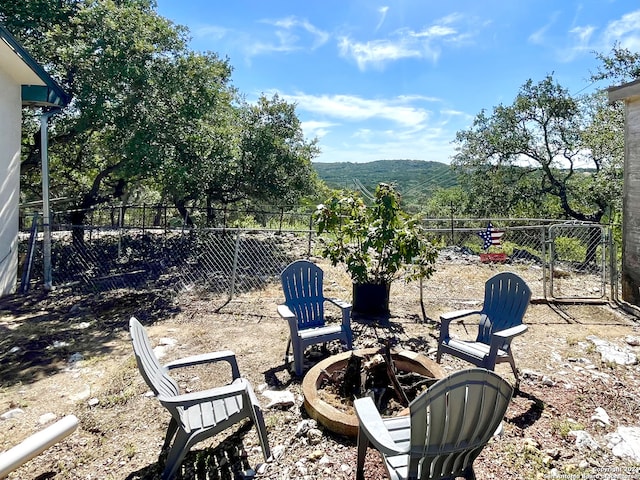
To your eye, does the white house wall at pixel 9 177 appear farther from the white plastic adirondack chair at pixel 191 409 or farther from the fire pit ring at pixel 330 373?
the fire pit ring at pixel 330 373

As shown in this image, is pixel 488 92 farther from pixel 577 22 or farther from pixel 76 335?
pixel 76 335

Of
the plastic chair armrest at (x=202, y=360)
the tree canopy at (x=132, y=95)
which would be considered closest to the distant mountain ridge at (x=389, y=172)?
the tree canopy at (x=132, y=95)

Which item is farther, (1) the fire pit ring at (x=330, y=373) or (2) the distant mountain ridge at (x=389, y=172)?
(2) the distant mountain ridge at (x=389, y=172)

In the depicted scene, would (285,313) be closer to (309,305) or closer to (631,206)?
(309,305)

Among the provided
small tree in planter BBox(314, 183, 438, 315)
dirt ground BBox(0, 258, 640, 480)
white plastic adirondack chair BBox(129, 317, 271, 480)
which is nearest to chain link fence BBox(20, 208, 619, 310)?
dirt ground BBox(0, 258, 640, 480)

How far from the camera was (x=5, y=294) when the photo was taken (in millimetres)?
6082

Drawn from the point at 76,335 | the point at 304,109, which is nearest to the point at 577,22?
the point at 304,109

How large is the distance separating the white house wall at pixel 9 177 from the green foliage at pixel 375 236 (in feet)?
18.2

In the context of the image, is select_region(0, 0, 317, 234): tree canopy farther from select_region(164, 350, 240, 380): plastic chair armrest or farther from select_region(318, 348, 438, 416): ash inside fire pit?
select_region(318, 348, 438, 416): ash inside fire pit

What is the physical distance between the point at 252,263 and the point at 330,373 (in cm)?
591

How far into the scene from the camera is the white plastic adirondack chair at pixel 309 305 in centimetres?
353

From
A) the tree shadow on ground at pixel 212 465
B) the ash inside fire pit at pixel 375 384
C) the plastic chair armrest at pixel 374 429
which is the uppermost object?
the plastic chair armrest at pixel 374 429

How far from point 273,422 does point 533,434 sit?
6.01 ft

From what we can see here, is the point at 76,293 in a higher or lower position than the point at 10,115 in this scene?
lower
